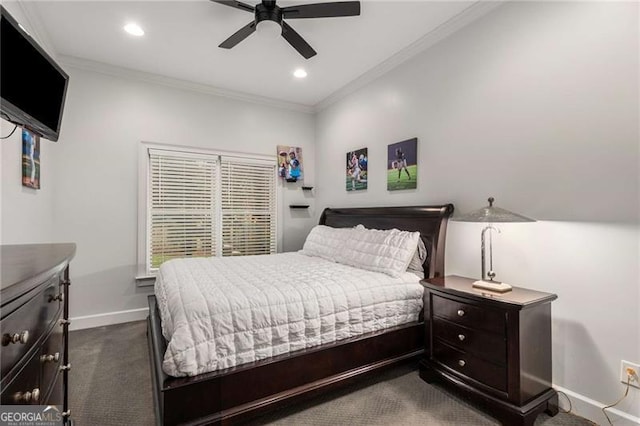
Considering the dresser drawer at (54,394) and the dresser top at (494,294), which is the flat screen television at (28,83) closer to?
the dresser drawer at (54,394)

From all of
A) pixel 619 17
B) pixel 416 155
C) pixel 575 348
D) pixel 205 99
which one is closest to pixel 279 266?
pixel 416 155

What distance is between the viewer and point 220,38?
2887 millimetres

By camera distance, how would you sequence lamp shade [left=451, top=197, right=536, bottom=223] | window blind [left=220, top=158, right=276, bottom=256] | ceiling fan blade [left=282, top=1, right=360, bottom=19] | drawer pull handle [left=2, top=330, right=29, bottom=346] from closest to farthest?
drawer pull handle [left=2, top=330, right=29, bottom=346] < lamp shade [left=451, top=197, right=536, bottom=223] < ceiling fan blade [left=282, top=1, right=360, bottom=19] < window blind [left=220, top=158, right=276, bottom=256]

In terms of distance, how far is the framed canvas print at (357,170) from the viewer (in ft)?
12.2

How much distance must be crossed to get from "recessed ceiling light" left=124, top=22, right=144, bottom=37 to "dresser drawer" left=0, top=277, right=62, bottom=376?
8.29 ft

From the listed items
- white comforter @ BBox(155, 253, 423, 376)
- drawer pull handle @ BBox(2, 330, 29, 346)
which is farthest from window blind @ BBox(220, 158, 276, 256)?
drawer pull handle @ BBox(2, 330, 29, 346)

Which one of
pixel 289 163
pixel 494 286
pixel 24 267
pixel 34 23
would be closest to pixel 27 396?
pixel 24 267

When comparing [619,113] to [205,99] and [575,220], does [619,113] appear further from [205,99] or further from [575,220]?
[205,99]

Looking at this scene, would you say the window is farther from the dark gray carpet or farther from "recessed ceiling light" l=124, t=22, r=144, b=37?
the dark gray carpet

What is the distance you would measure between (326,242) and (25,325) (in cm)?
273

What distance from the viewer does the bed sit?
1555 mm

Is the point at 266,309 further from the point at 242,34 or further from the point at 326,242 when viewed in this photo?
the point at 242,34

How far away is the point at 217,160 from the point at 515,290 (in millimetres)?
3560

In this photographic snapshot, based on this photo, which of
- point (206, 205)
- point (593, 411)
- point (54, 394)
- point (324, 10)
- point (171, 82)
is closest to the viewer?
point (54, 394)
